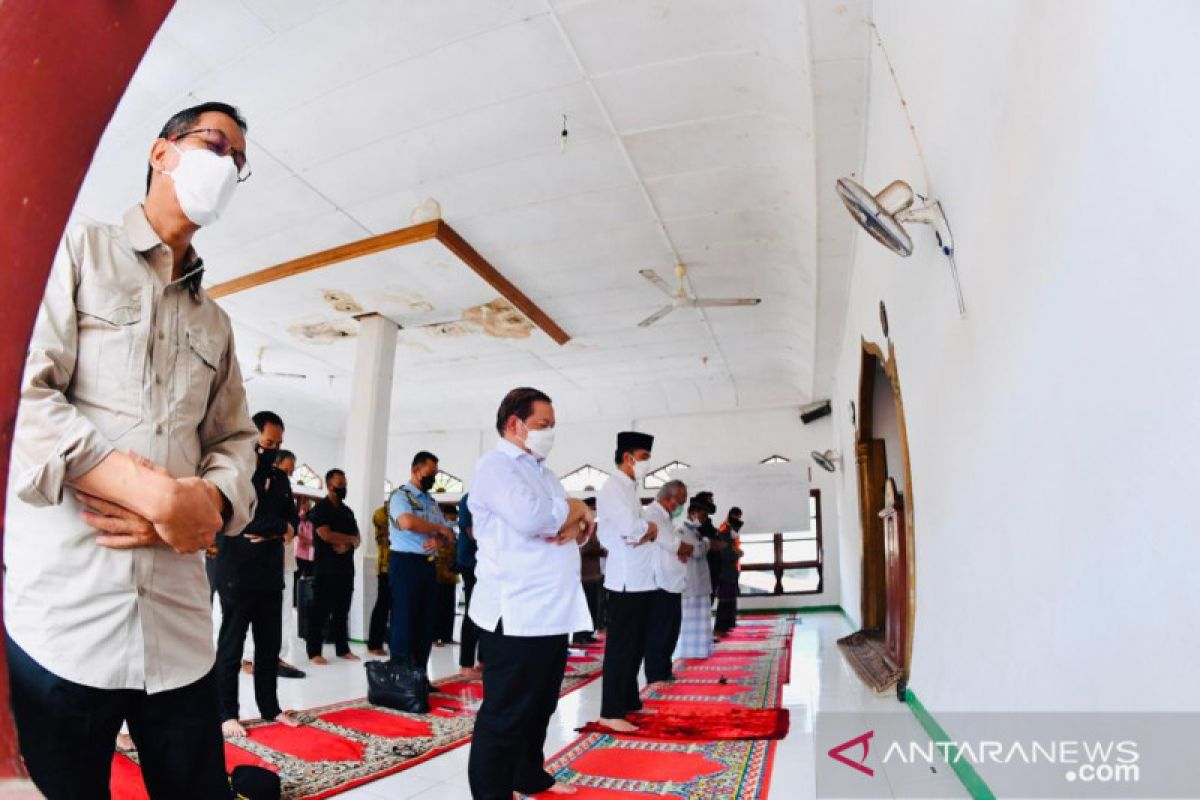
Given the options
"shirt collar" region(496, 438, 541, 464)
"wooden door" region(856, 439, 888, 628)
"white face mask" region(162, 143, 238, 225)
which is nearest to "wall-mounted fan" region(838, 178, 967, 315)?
"shirt collar" region(496, 438, 541, 464)

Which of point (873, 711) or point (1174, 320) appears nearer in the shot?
point (1174, 320)

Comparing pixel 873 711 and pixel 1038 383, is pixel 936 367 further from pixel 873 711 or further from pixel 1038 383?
pixel 873 711

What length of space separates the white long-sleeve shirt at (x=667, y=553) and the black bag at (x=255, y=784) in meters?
2.48

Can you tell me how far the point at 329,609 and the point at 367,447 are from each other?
1.88m

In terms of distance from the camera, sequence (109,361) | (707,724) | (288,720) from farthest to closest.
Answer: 1. (707,724)
2. (288,720)
3. (109,361)

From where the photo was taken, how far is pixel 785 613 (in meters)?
11.6

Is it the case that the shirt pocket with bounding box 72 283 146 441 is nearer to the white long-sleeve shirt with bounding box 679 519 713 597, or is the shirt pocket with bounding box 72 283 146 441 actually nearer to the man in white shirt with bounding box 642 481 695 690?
the man in white shirt with bounding box 642 481 695 690

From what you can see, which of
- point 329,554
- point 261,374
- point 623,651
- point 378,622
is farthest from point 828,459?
point 261,374

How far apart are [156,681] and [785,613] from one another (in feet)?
38.3

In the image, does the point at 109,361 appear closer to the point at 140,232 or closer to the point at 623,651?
the point at 140,232

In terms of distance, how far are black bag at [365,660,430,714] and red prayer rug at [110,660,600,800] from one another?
49mm

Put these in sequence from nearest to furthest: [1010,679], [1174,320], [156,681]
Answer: [156,681] < [1174,320] < [1010,679]

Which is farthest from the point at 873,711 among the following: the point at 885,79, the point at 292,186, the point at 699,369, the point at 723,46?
the point at 699,369

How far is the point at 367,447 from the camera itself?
7348 mm
